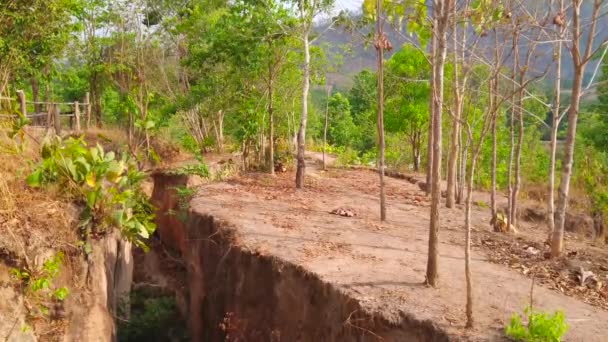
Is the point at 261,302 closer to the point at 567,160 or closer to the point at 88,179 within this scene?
the point at 88,179

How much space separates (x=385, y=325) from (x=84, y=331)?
11.3 feet

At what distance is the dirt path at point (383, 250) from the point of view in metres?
4.82

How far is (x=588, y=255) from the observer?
6871mm

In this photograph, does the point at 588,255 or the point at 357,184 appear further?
the point at 357,184

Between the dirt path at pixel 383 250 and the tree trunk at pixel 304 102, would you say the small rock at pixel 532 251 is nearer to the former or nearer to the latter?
the dirt path at pixel 383 250

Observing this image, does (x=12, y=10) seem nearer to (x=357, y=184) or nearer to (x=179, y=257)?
(x=179, y=257)

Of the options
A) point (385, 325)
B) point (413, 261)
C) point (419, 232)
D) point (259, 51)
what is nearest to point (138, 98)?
point (259, 51)

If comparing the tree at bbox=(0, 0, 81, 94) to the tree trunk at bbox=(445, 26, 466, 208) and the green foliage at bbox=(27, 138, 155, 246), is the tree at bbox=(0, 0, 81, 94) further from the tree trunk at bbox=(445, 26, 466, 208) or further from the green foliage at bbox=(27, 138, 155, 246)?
the tree trunk at bbox=(445, 26, 466, 208)

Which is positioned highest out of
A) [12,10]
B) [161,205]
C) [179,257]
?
[12,10]

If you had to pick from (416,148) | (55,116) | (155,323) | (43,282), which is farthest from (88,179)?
(416,148)

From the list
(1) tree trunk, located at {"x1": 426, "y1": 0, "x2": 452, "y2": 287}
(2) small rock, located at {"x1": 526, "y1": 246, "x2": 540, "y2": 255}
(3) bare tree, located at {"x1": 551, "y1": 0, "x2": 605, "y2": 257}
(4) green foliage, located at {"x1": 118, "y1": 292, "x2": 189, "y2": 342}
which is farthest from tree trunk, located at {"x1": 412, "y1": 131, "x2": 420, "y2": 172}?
(1) tree trunk, located at {"x1": 426, "y1": 0, "x2": 452, "y2": 287}

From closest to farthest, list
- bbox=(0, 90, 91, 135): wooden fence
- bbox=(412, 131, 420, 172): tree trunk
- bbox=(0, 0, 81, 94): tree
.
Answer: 1. bbox=(0, 0, 81, 94): tree
2. bbox=(0, 90, 91, 135): wooden fence
3. bbox=(412, 131, 420, 172): tree trunk

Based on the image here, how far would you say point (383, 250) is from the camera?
6836mm

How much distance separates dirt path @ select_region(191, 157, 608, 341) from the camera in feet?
15.8
